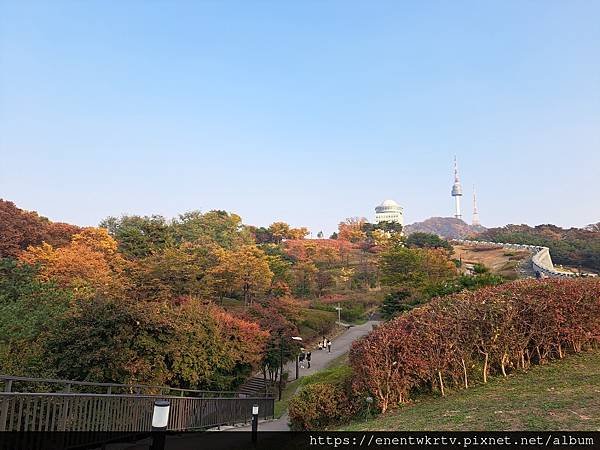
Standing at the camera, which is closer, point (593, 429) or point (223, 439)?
point (593, 429)

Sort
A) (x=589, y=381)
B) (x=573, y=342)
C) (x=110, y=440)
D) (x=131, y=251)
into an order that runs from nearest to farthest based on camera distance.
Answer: (x=110, y=440), (x=589, y=381), (x=573, y=342), (x=131, y=251)

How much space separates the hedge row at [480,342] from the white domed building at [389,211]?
452ft

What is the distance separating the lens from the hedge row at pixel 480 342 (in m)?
8.31

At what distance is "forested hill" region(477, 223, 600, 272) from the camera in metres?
55.2

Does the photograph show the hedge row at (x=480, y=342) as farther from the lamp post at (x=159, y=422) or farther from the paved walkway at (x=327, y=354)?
the paved walkway at (x=327, y=354)

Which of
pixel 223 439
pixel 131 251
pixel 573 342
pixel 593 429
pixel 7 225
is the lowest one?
pixel 223 439

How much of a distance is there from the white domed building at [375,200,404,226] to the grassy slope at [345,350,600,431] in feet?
455

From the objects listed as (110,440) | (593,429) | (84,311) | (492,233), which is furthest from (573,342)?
(492,233)

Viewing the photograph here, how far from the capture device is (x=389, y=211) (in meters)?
146

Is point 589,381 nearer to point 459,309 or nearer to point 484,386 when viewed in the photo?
point 484,386

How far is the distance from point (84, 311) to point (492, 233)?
95727mm

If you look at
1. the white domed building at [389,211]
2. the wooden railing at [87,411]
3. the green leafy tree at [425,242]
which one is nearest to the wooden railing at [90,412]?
the wooden railing at [87,411]

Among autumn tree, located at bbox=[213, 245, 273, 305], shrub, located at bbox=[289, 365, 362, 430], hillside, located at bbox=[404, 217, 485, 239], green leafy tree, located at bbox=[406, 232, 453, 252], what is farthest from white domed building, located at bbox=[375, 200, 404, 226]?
shrub, located at bbox=[289, 365, 362, 430]

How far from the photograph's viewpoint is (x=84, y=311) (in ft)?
36.2
